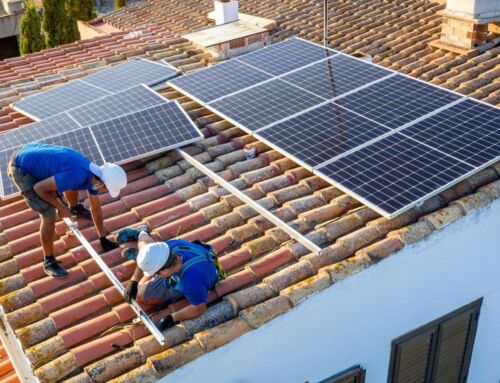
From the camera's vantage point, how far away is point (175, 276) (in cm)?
660

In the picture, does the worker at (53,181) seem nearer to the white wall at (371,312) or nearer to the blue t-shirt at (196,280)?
the blue t-shirt at (196,280)

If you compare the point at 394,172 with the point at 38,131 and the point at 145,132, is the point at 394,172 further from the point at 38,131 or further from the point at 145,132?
the point at 38,131

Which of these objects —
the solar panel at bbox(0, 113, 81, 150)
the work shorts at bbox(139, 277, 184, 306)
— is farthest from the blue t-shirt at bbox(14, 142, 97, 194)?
the solar panel at bbox(0, 113, 81, 150)

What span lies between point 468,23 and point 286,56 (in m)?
4.04

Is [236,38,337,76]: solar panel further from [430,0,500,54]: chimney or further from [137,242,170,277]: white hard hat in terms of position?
[137,242,170,277]: white hard hat

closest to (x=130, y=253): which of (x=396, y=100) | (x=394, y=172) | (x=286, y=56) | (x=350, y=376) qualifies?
(x=350, y=376)

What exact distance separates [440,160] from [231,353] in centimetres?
391

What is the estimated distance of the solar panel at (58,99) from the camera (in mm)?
10781

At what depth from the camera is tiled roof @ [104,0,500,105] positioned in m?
11.4

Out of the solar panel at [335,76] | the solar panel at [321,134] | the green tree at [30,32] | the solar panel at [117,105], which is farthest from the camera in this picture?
the green tree at [30,32]

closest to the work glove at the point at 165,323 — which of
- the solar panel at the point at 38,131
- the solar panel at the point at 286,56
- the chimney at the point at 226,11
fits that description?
the solar panel at the point at 38,131

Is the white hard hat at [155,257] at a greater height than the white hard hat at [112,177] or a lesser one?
lesser

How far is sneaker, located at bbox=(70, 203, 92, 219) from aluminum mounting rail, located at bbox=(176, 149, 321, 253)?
175 cm

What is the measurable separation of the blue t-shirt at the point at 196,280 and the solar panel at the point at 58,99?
5443 mm
